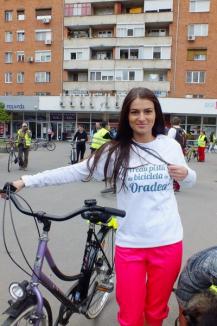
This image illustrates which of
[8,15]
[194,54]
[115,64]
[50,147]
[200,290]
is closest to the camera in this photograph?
[200,290]

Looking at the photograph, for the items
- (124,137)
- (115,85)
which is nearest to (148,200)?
(124,137)

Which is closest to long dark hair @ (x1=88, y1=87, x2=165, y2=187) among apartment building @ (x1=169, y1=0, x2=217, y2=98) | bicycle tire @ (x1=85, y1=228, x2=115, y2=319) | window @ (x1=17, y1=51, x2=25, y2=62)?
bicycle tire @ (x1=85, y1=228, x2=115, y2=319)

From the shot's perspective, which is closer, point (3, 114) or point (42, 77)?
point (3, 114)

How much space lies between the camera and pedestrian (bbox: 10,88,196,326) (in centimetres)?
238

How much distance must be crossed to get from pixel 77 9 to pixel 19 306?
46.2m

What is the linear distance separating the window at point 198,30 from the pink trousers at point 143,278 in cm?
4300

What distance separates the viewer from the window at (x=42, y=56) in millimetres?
46219

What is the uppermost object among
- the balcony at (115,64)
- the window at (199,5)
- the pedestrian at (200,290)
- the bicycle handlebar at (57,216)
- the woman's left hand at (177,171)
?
the window at (199,5)

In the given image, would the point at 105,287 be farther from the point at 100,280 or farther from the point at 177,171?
the point at 177,171

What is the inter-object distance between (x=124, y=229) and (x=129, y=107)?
29.7 inches

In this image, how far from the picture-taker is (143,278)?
2406mm

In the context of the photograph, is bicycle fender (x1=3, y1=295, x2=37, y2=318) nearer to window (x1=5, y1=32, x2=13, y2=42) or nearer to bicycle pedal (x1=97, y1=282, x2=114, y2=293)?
bicycle pedal (x1=97, y1=282, x2=114, y2=293)

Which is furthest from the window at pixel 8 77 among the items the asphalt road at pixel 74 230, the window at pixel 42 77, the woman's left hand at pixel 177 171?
the woman's left hand at pixel 177 171

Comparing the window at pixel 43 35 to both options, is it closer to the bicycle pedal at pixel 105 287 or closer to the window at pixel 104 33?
the window at pixel 104 33
